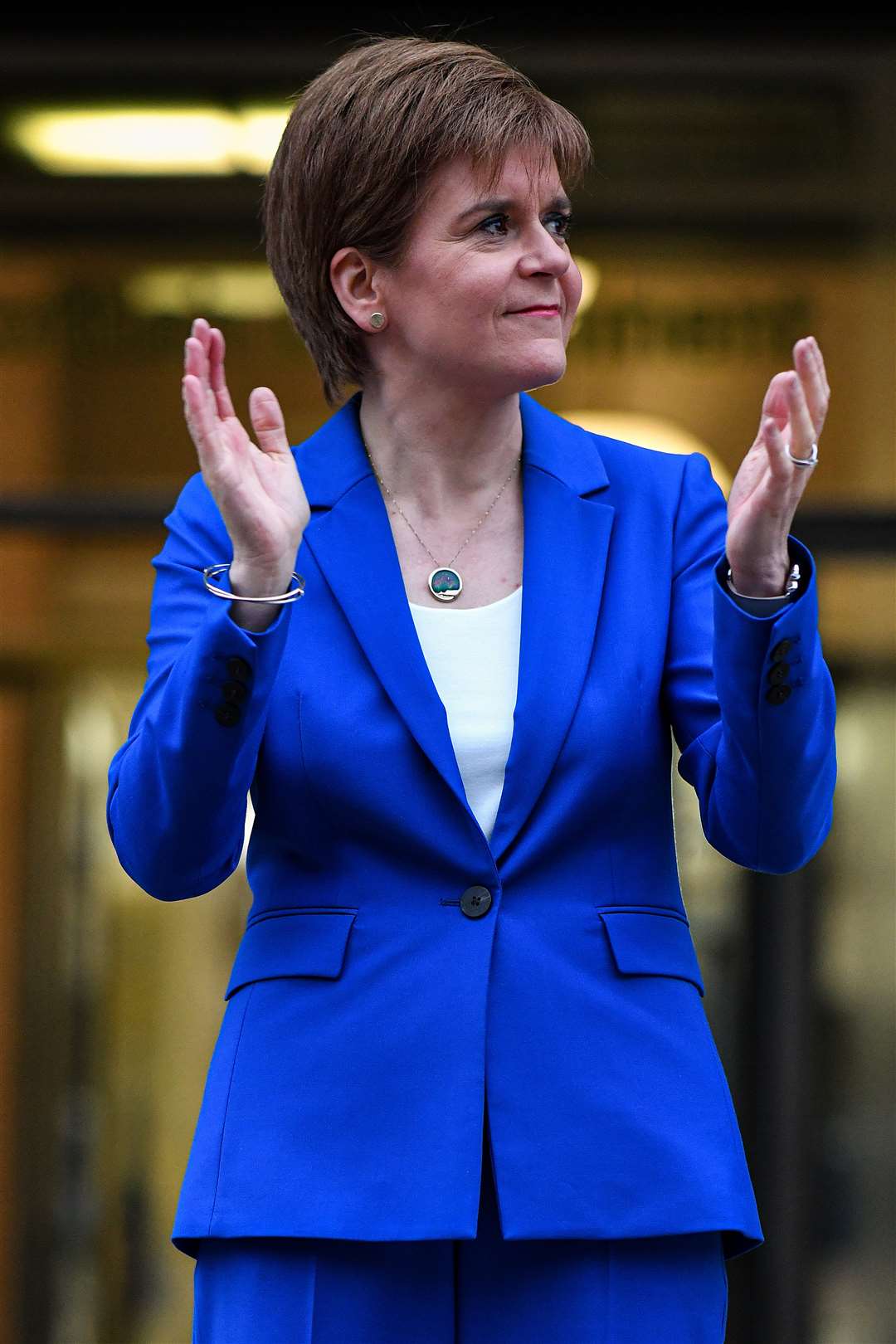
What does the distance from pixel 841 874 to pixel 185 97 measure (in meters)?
2.79

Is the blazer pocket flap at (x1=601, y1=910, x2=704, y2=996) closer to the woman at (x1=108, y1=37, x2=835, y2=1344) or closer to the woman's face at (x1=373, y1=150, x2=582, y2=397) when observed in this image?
the woman at (x1=108, y1=37, x2=835, y2=1344)

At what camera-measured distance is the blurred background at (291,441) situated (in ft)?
18.2

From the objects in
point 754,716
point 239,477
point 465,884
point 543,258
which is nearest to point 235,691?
point 239,477

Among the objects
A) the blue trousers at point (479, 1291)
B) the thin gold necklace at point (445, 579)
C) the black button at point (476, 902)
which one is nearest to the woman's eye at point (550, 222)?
the thin gold necklace at point (445, 579)

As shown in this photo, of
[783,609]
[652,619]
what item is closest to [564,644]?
[652,619]

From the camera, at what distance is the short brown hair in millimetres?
2305

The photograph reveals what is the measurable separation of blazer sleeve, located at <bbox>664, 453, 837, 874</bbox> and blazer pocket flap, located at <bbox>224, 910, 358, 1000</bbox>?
1.30 ft

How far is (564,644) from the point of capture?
2.19 metres

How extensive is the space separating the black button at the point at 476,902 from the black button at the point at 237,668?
0.32m

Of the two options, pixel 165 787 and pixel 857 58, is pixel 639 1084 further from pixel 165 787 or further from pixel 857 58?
pixel 857 58

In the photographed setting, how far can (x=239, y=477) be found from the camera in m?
2.04

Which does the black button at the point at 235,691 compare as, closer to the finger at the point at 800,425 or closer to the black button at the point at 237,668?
the black button at the point at 237,668

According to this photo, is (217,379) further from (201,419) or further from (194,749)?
(194,749)

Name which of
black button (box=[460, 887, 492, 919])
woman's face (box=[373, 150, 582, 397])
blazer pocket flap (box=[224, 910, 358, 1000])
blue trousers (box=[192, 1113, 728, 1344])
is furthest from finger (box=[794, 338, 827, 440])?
blue trousers (box=[192, 1113, 728, 1344])
